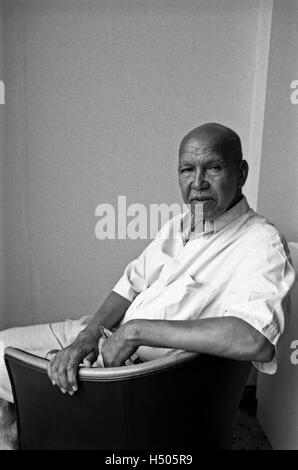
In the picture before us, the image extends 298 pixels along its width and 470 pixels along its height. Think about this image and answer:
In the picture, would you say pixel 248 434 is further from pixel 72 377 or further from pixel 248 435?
pixel 72 377

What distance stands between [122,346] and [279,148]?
140 centimetres

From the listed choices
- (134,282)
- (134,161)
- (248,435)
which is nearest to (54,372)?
(134,282)

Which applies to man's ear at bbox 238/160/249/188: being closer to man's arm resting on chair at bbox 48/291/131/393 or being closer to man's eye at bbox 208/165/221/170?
man's eye at bbox 208/165/221/170

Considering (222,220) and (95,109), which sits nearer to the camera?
(222,220)

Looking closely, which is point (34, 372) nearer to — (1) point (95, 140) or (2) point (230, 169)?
(2) point (230, 169)

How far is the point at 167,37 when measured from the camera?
242 centimetres

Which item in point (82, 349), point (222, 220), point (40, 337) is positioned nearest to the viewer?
point (82, 349)

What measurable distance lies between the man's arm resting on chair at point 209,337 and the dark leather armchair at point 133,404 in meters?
0.05

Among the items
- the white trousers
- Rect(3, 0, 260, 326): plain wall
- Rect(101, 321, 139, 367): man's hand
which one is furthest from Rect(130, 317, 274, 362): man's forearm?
Rect(3, 0, 260, 326): plain wall

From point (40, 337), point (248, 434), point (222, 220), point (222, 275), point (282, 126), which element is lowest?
point (248, 434)

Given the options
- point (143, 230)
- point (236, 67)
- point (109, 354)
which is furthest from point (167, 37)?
point (109, 354)

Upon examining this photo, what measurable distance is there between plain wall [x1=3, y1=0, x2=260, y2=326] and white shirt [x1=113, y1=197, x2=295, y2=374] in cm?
76

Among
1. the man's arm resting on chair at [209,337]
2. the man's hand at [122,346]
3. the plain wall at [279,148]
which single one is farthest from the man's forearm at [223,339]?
the plain wall at [279,148]

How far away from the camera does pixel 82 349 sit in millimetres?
1509
